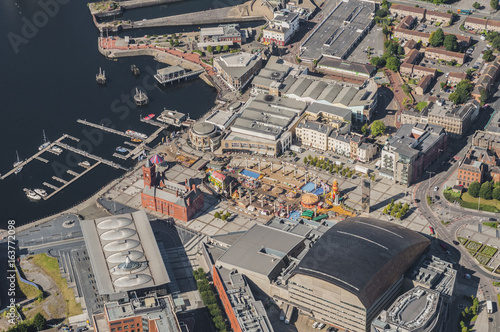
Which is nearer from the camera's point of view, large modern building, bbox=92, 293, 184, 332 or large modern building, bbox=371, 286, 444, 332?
large modern building, bbox=371, 286, 444, 332

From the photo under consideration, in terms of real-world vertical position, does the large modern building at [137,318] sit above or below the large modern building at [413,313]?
above

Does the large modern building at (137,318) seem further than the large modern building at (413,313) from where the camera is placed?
Yes

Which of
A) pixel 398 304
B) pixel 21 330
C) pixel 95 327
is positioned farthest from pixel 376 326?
pixel 21 330

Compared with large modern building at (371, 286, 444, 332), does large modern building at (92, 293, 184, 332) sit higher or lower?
higher

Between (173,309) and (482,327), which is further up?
(173,309)

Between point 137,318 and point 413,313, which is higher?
point 137,318

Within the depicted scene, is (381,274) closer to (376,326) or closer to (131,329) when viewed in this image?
(376,326)

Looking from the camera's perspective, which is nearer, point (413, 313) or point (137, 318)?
point (413, 313)

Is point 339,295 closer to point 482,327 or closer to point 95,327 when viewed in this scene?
point 482,327
